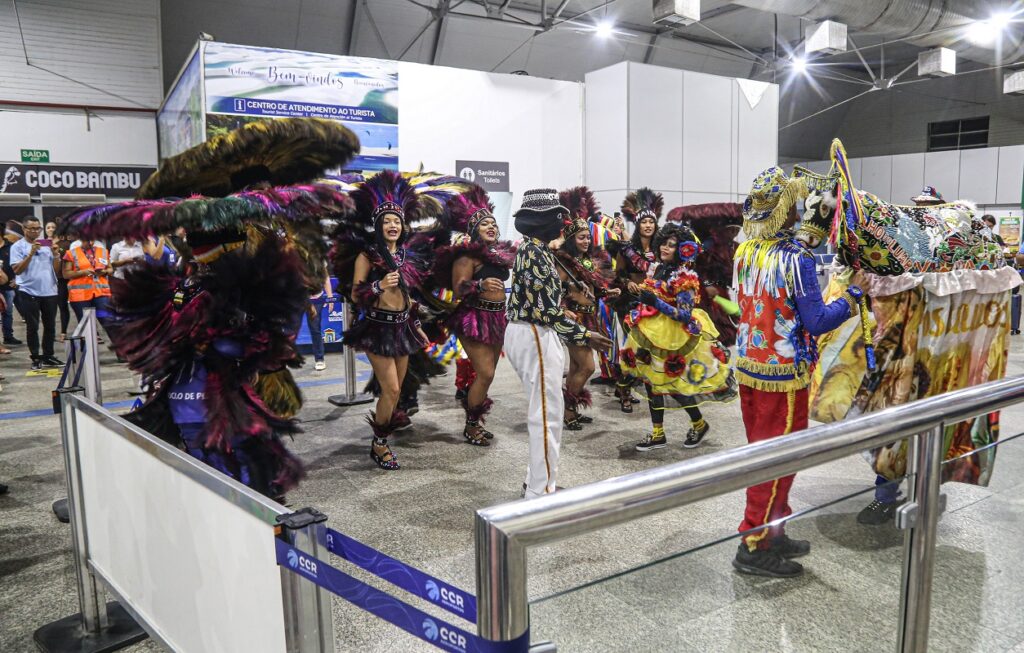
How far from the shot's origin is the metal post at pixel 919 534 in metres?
1.58

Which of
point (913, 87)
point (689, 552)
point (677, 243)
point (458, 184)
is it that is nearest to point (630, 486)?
point (689, 552)

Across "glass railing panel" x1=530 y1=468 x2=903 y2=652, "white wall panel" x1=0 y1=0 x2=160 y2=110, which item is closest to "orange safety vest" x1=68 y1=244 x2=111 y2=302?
"white wall panel" x1=0 y1=0 x2=160 y2=110

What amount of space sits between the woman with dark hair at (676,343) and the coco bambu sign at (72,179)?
429 inches

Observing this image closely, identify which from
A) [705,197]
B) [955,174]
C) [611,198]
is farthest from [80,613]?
[955,174]

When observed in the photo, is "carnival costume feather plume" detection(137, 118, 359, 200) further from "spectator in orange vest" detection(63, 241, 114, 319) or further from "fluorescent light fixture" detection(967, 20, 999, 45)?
"fluorescent light fixture" detection(967, 20, 999, 45)

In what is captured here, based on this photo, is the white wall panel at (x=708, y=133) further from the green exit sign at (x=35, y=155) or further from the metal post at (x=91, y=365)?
the green exit sign at (x=35, y=155)

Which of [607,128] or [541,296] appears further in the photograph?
[607,128]

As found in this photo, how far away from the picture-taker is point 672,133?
9.96 metres

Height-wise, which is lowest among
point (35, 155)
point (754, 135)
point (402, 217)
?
point (402, 217)

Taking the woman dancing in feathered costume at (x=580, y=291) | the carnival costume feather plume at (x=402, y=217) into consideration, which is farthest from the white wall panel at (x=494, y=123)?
the carnival costume feather plume at (x=402, y=217)

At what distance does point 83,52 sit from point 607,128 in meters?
9.26

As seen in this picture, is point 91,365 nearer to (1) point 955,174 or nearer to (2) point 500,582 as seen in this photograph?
(2) point 500,582

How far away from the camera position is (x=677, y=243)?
16.1 ft

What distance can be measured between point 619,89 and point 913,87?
15.0 metres
